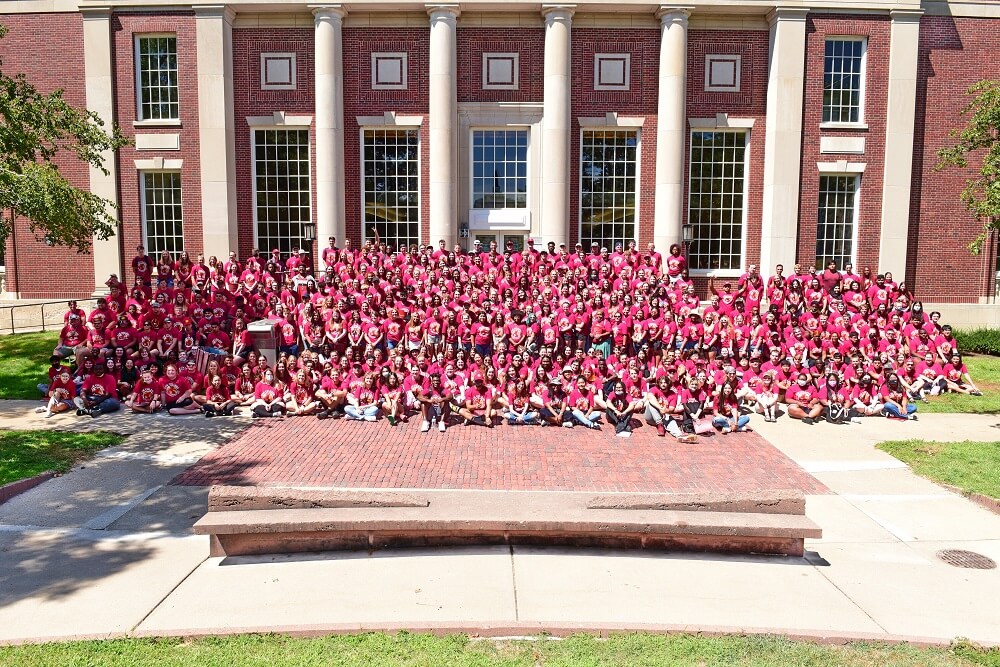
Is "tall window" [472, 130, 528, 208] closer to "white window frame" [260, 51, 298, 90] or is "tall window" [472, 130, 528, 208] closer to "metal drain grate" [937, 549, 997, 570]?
"white window frame" [260, 51, 298, 90]

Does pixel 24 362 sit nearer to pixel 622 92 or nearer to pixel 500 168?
pixel 500 168

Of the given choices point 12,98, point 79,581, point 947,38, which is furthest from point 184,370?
point 947,38

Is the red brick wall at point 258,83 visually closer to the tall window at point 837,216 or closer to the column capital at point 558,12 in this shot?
the column capital at point 558,12

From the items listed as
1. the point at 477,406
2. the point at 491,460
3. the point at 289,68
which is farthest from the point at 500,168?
the point at 491,460

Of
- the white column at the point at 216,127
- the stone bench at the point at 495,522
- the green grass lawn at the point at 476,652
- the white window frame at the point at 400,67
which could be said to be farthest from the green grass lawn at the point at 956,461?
the white column at the point at 216,127

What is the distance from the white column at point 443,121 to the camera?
21562 millimetres

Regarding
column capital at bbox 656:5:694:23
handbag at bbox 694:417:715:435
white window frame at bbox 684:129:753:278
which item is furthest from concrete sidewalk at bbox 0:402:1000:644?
column capital at bbox 656:5:694:23

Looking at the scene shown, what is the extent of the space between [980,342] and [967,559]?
16.4 m

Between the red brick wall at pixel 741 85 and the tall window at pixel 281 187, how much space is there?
1206 cm

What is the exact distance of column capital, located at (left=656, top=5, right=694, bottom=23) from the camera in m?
21.4

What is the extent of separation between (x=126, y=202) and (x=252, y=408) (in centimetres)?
1387

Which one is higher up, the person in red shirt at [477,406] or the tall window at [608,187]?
the tall window at [608,187]

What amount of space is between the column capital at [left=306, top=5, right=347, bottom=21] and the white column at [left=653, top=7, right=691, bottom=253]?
9960 millimetres

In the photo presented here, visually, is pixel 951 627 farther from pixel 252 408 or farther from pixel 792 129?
pixel 792 129
